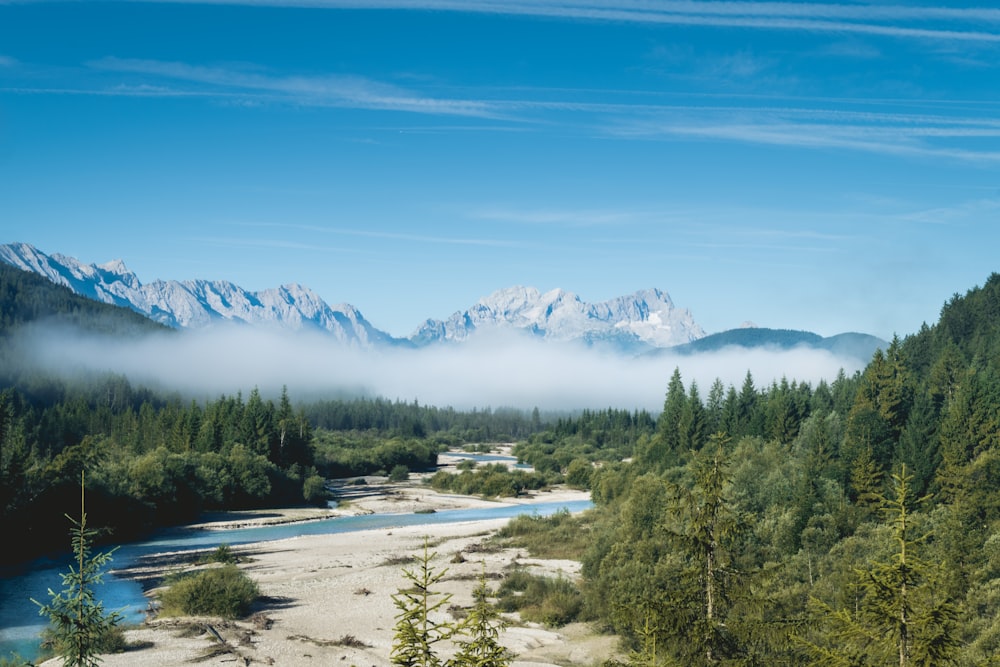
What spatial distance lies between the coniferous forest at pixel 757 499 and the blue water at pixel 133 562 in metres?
6.13

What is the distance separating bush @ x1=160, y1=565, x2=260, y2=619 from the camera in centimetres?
4316

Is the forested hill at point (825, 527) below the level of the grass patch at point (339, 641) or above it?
above

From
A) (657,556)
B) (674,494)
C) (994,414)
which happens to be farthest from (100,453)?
(994,414)

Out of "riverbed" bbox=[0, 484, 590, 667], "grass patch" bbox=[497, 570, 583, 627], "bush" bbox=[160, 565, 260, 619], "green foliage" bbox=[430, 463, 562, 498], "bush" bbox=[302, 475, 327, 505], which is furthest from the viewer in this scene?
"green foliage" bbox=[430, 463, 562, 498]

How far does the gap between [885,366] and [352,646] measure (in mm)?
67791

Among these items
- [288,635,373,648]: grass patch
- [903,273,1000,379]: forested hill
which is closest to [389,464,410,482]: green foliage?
[903,273,1000,379]: forested hill

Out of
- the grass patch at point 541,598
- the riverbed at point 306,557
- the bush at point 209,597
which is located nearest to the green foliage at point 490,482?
the riverbed at point 306,557

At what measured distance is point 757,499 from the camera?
2199 inches

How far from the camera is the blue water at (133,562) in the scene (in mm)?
40625

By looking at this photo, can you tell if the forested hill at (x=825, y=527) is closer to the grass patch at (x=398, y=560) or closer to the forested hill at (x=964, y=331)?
the forested hill at (x=964, y=331)

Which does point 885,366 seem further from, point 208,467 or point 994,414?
point 208,467

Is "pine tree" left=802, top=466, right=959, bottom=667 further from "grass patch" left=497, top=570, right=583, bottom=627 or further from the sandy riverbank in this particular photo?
"grass patch" left=497, top=570, right=583, bottom=627

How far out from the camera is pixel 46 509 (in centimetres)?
6525

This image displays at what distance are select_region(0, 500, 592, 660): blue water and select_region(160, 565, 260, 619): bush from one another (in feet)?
6.03
